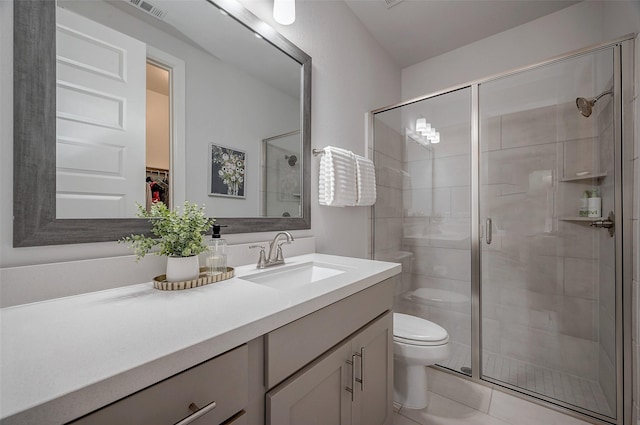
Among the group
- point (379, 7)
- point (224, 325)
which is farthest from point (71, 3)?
point (379, 7)

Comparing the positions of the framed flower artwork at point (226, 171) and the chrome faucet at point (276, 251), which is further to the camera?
the chrome faucet at point (276, 251)

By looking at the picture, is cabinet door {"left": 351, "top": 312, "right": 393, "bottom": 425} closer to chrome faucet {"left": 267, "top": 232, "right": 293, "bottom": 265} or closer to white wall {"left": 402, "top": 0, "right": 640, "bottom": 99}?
chrome faucet {"left": 267, "top": 232, "right": 293, "bottom": 265}

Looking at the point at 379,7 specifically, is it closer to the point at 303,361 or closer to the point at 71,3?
the point at 71,3

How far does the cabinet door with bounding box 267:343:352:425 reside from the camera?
0.66 m

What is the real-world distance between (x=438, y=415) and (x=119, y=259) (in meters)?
1.68

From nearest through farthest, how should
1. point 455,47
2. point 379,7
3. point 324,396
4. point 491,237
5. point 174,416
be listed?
point 174,416
point 324,396
point 491,237
point 379,7
point 455,47

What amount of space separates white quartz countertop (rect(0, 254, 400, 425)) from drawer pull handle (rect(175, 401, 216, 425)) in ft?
0.28

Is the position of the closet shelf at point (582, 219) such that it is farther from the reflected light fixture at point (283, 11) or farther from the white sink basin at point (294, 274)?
the reflected light fixture at point (283, 11)

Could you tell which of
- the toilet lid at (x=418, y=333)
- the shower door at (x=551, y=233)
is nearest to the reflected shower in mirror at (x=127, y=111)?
the toilet lid at (x=418, y=333)

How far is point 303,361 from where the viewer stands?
725 mm

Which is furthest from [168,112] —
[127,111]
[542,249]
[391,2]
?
[542,249]

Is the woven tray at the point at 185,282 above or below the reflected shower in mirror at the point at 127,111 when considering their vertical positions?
below

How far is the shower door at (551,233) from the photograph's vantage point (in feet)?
4.80

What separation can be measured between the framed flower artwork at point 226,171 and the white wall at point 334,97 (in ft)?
0.66
